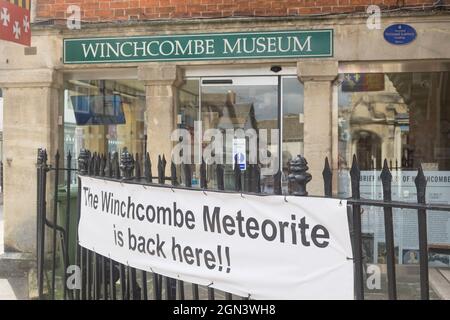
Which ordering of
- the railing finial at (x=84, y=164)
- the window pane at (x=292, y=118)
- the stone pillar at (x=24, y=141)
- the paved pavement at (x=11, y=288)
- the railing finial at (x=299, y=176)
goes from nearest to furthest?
1. the railing finial at (x=299, y=176)
2. the railing finial at (x=84, y=164)
3. the paved pavement at (x=11, y=288)
4. the window pane at (x=292, y=118)
5. the stone pillar at (x=24, y=141)

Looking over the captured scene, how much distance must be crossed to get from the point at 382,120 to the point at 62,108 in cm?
479

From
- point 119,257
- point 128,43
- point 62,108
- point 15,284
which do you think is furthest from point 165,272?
point 62,108

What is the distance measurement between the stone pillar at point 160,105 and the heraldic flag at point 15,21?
1645 millimetres

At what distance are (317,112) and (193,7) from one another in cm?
228

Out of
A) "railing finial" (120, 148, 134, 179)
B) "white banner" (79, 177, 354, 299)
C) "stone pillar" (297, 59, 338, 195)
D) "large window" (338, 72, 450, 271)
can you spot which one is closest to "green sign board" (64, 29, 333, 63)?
"stone pillar" (297, 59, 338, 195)

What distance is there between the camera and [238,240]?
8.96 feet

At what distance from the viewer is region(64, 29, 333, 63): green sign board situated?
22.1 ft

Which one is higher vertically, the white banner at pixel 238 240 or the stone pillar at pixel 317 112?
the stone pillar at pixel 317 112

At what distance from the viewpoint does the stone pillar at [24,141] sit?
293 inches

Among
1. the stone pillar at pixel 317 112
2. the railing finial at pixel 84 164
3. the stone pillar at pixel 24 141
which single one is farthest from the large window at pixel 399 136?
the stone pillar at pixel 24 141

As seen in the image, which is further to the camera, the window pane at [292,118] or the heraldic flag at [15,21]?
the window pane at [292,118]

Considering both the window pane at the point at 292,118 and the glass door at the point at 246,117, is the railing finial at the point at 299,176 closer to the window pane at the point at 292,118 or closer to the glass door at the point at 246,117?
the glass door at the point at 246,117

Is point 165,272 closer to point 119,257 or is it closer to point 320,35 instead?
point 119,257

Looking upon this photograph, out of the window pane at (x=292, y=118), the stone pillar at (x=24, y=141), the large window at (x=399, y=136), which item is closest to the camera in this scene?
the large window at (x=399, y=136)
